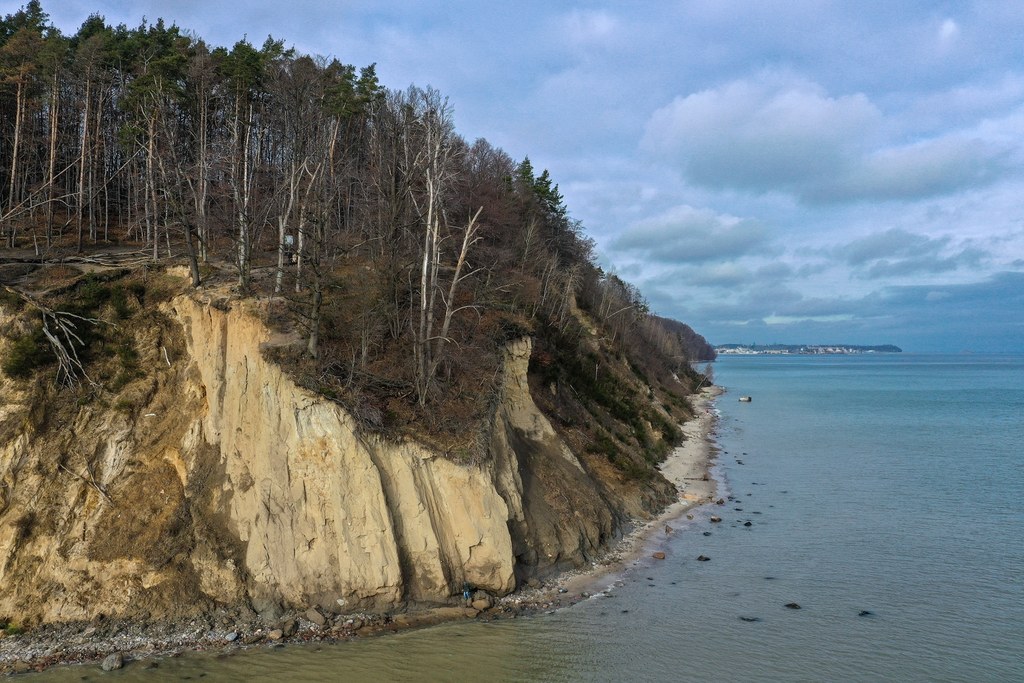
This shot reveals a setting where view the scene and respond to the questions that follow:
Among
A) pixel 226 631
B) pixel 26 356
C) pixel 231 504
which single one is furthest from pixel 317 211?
pixel 226 631

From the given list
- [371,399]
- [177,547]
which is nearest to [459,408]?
[371,399]

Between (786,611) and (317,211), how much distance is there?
2403 centimetres

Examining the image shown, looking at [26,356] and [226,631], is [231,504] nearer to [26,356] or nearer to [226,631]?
[226,631]

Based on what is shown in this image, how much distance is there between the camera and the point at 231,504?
19.8 m

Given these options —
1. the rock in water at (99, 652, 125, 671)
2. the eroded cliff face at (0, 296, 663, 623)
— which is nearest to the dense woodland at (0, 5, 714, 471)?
the eroded cliff face at (0, 296, 663, 623)

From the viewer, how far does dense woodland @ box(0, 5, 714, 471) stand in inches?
928

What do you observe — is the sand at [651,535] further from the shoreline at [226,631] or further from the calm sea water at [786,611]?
the calm sea water at [786,611]

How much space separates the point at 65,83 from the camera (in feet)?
134

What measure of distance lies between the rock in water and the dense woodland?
335 inches

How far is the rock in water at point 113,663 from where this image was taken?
16125 millimetres

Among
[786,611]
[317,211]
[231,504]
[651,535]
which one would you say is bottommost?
[786,611]

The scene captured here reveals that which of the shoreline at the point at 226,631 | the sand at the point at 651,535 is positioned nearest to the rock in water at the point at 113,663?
the shoreline at the point at 226,631

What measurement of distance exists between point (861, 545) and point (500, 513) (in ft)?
51.1

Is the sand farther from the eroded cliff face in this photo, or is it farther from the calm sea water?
the eroded cliff face
